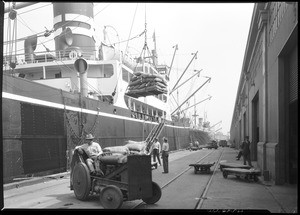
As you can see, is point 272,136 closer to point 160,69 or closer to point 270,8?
point 270,8

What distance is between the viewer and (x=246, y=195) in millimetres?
7996

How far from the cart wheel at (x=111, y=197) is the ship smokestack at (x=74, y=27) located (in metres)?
14.9

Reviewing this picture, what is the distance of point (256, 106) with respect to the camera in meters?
18.2

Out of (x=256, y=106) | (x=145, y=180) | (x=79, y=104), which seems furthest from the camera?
(x=256, y=106)

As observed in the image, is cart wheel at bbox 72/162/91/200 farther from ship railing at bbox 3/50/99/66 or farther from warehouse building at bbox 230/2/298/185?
ship railing at bbox 3/50/99/66

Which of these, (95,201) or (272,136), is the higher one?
(272,136)

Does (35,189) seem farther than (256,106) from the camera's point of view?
No

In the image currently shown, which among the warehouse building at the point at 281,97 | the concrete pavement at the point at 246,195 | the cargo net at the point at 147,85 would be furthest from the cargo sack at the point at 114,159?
the warehouse building at the point at 281,97

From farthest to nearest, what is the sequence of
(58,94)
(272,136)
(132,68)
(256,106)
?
(132,68) → (256,106) → (58,94) → (272,136)

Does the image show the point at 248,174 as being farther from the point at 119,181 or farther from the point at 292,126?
the point at 119,181

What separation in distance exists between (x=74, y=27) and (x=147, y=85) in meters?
11.8

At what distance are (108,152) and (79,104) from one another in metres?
7.52

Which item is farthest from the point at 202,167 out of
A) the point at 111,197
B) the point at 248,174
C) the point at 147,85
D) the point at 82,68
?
the point at 82,68

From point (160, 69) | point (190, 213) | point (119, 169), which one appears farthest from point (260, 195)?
point (160, 69)
